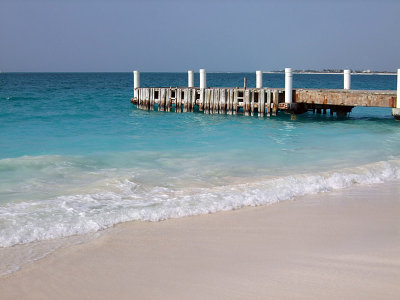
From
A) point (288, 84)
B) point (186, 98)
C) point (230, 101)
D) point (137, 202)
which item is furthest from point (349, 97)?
point (137, 202)

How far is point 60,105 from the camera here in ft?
101

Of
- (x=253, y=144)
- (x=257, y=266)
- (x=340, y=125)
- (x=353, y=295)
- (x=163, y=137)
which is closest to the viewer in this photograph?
(x=353, y=295)

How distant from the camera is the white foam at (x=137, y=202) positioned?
613 cm

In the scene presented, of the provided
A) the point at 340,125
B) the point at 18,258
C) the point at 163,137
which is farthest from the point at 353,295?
the point at 340,125

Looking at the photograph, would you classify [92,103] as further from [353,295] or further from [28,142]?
[353,295]

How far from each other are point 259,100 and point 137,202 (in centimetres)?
1382

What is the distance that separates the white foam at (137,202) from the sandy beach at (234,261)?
35 cm

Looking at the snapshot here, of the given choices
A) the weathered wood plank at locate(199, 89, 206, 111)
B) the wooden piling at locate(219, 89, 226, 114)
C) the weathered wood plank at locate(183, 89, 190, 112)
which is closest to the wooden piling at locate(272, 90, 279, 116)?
the wooden piling at locate(219, 89, 226, 114)

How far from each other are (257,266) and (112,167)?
6.37 m

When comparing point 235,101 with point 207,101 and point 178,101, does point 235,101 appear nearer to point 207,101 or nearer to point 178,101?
point 207,101

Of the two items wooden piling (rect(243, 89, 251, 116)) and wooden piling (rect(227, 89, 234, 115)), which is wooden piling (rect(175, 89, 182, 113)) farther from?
wooden piling (rect(243, 89, 251, 116))

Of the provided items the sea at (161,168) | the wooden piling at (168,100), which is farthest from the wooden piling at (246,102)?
the wooden piling at (168,100)

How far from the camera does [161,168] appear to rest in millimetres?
10578

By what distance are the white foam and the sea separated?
Result: 15 mm
